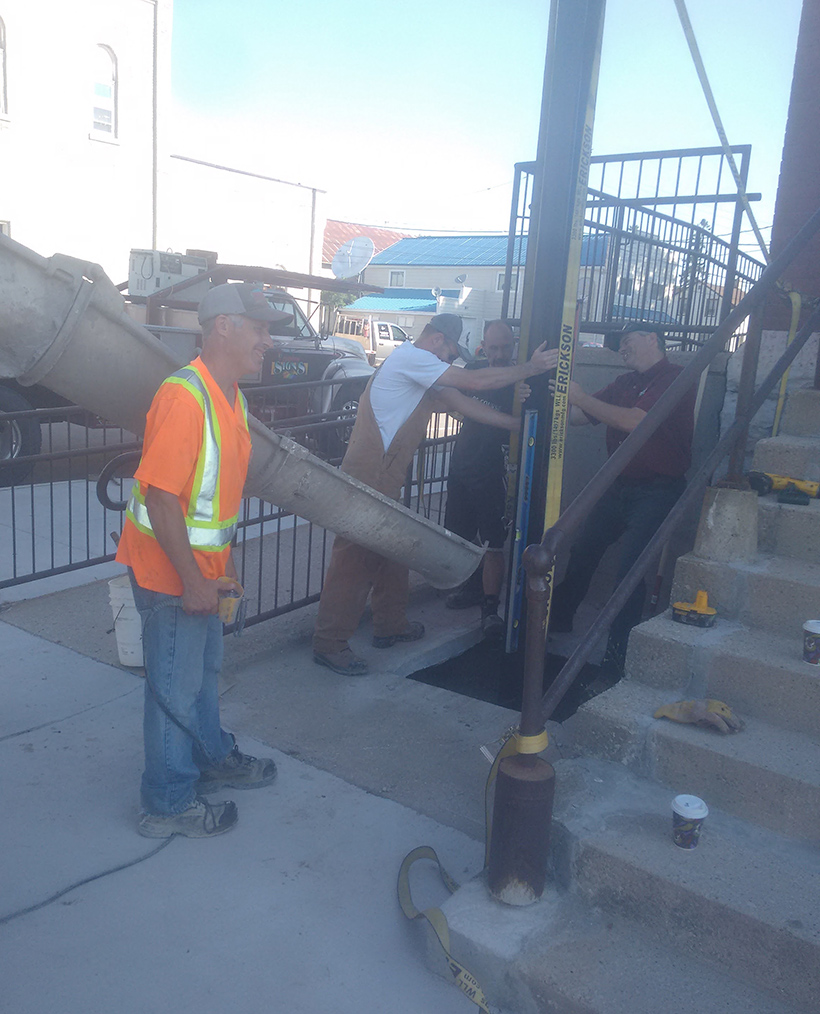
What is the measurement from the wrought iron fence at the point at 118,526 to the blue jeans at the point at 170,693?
4.55 feet

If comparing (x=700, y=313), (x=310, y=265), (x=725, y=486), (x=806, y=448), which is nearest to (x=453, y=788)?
(x=725, y=486)

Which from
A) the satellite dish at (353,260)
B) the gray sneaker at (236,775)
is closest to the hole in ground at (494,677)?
the gray sneaker at (236,775)

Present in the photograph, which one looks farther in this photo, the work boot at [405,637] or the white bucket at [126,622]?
the work boot at [405,637]

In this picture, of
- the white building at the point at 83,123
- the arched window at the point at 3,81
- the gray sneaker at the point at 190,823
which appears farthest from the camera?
the white building at the point at 83,123

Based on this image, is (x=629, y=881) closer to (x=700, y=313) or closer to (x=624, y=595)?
(x=624, y=595)

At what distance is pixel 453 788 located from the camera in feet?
11.4

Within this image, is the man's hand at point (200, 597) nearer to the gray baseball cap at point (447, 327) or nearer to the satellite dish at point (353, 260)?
the gray baseball cap at point (447, 327)

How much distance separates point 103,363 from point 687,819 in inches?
92.5

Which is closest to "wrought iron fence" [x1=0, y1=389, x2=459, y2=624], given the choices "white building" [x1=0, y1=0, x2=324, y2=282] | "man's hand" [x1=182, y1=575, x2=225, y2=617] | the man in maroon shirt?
the man in maroon shirt

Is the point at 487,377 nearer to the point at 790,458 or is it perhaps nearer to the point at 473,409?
the point at 473,409

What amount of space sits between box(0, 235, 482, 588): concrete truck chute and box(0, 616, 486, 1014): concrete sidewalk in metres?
1.12

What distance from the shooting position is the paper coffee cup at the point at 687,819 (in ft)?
8.21

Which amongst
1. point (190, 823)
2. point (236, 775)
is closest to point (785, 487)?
point (236, 775)

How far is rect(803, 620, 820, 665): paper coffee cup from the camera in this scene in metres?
3.00
